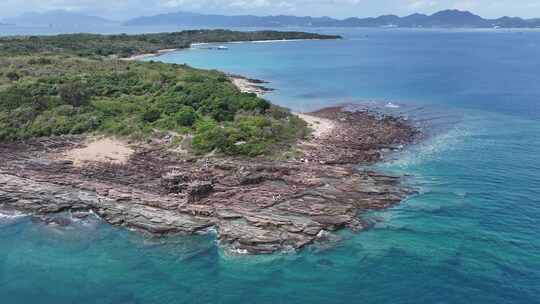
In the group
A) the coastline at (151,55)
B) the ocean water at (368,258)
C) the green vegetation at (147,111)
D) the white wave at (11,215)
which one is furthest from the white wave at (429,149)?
the coastline at (151,55)

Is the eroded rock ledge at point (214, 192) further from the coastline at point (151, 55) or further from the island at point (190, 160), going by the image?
the coastline at point (151, 55)

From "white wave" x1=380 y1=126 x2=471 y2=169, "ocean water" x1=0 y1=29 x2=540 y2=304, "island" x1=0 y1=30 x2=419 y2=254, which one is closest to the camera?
"ocean water" x1=0 y1=29 x2=540 y2=304

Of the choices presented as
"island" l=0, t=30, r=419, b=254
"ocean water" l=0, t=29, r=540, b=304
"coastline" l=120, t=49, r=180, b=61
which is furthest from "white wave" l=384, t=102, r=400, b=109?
"coastline" l=120, t=49, r=180, b=61

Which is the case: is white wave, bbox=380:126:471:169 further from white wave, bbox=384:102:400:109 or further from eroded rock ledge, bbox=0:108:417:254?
white wave, bbox=384:102:400:109

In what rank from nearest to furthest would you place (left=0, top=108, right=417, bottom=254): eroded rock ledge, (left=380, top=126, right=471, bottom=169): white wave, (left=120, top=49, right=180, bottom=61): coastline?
(left=0, top=108, right=417, bottom=254): eroded rock ledge
(left=380, top=126, right=471, bottom=169): white wave
(left=120, top=49, right=180, bottom=61): coastline

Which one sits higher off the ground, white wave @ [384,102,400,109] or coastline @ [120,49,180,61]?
coastline @ [120,49,180,61]

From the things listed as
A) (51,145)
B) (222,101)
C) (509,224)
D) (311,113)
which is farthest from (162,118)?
(509,224)

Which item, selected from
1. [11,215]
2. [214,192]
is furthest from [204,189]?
[11,215]
